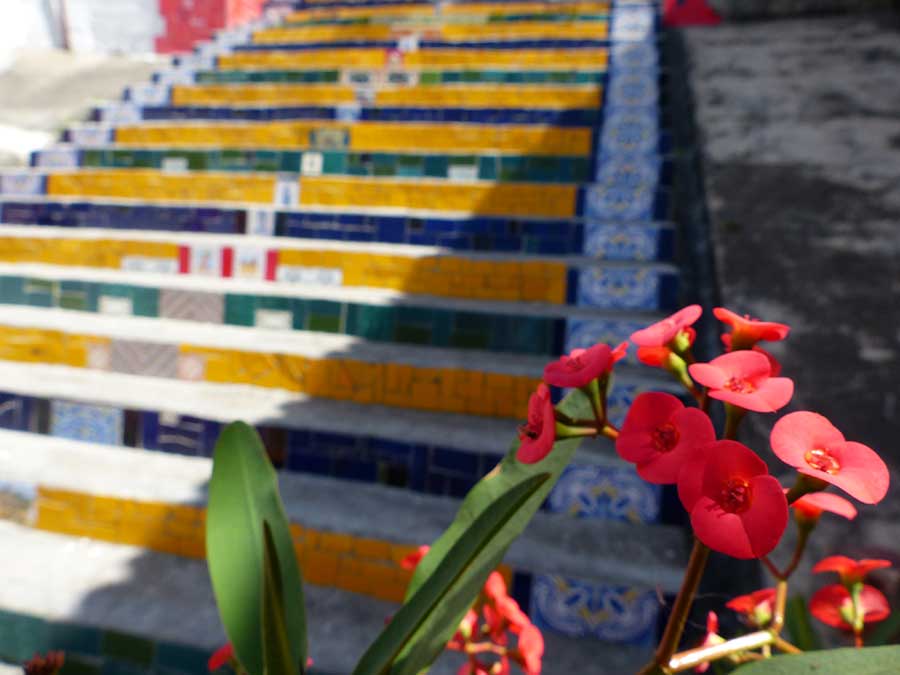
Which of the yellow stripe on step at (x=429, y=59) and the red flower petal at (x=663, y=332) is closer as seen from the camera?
the red flower petal at (x=663, y=332)

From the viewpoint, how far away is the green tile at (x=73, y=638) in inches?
51.6

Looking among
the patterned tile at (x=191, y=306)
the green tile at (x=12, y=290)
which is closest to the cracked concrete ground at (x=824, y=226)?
the patterned tile at (x=191, y=306)

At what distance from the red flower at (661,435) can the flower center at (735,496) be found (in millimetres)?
31

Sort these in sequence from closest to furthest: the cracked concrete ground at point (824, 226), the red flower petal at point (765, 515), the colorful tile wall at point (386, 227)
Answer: the red flower petal at point (765, 515) → the cracked concrete ground at point (824, 226) → the colorful tile wall at point (386, 227)

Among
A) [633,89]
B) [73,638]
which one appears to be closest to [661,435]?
[73,638]

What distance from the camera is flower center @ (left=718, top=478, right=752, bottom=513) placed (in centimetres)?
40

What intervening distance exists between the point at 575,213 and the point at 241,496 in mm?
2155

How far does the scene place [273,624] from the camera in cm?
49

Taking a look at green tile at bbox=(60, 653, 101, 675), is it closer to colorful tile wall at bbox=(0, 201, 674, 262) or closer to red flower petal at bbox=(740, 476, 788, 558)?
red flower petal at bbox=(740, 476, 788, 558)

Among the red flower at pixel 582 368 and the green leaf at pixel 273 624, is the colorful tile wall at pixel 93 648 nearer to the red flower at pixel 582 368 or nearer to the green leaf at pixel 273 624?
the green leaf at pixel 273 624

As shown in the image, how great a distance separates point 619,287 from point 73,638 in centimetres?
180

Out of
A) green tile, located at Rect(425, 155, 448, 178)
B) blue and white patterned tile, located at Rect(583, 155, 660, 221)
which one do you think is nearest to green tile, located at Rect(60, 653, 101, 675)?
blue and white patterned tile, located at Rect(583, 155, 660, 221)

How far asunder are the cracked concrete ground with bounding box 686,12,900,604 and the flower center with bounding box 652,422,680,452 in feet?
2.50

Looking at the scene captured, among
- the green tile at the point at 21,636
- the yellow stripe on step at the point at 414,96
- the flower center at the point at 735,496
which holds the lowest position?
the green tile at the point at 21,636
